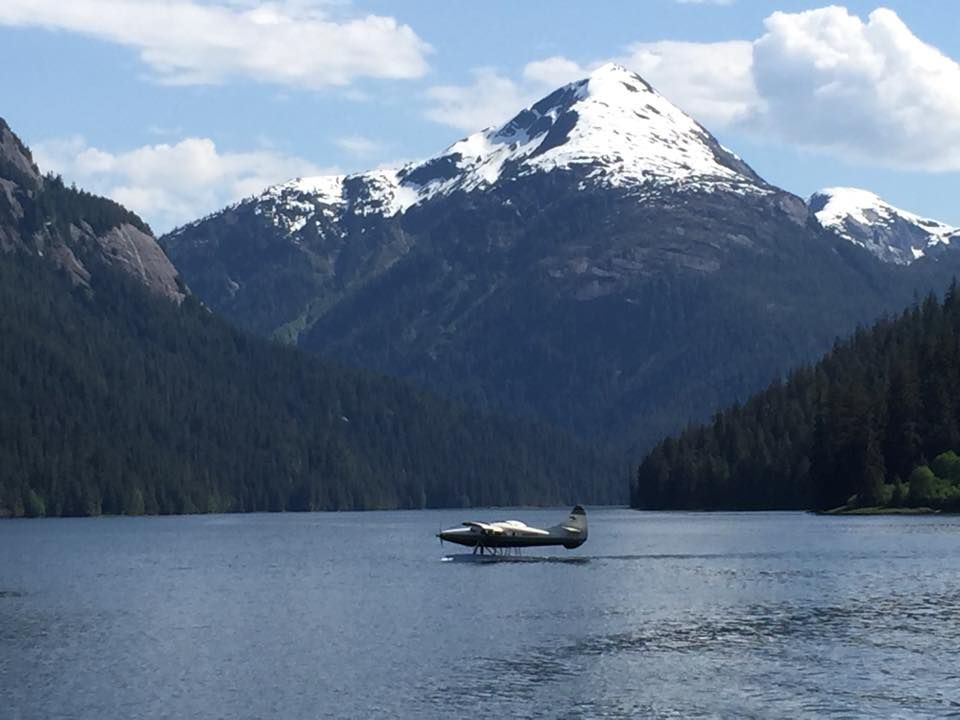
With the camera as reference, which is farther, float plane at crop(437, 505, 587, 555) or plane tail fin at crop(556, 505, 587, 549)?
plane tail fin at crop(556, 505, 587, 549)

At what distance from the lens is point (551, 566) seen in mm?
171250

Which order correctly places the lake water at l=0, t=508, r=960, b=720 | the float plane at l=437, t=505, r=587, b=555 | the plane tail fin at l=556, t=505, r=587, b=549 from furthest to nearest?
1. the plane tail fin at l=556, t=505, r=587, b=549
2. the float plane at l=437, t=505, r=587, b=555
3. the lake water at l=0, t=508, r=960, b=720

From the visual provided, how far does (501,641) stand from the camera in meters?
104

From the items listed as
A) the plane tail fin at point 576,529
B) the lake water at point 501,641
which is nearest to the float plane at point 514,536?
the plane tail fin at point 576,529

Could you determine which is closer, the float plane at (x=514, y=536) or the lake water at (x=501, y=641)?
the lake water at (x=501, y=641)

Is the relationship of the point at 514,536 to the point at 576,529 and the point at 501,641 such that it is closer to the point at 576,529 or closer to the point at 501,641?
the point at 576,529

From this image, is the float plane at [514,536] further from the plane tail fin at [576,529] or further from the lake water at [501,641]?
the lake water at [501,641]

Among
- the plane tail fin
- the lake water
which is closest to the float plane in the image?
the plane tail fin

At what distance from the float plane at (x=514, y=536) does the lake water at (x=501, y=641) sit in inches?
653

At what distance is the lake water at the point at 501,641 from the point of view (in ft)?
266

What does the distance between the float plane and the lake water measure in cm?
1660

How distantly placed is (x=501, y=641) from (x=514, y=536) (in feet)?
275

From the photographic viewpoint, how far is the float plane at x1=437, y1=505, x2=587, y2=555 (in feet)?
611

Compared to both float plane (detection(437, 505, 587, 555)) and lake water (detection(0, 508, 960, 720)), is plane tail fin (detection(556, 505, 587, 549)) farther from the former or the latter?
lake water (detection(0, 508, 960, 720))
